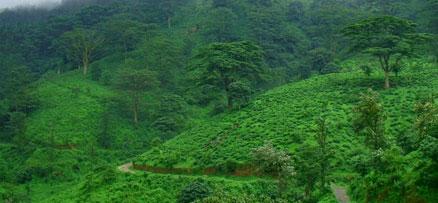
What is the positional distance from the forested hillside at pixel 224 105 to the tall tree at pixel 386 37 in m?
0.14

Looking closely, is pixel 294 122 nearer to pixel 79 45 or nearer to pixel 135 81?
pixel 135 81

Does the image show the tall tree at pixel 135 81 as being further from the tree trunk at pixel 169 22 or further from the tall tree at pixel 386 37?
the tree trunk at pixel 169 22

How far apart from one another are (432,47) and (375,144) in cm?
3937

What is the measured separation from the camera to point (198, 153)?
50.6m

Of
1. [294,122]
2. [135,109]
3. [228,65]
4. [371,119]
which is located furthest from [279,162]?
[135,109]

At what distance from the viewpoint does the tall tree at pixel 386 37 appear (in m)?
54.9

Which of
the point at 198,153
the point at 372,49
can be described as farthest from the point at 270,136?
the point at 372,49

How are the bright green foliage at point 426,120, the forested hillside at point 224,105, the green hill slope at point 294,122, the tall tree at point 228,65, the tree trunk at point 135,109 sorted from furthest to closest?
the tree trunk at point 135,109 → the tall tree at point 228,65 → the green hill slope at point 294,122 → the forested hillside at point 224,105 → the bright green foliage at point 426,120

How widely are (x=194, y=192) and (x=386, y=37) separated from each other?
88.8 ft

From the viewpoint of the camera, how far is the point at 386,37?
2173 inches

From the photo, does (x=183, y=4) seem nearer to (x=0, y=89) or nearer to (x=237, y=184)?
(x=0, y=89)

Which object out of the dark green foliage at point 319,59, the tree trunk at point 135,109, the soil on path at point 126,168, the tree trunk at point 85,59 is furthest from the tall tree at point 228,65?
the tree trunk at point 85,59

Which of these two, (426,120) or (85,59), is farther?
(85,59)

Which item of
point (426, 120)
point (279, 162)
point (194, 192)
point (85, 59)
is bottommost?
point (85, 59)
